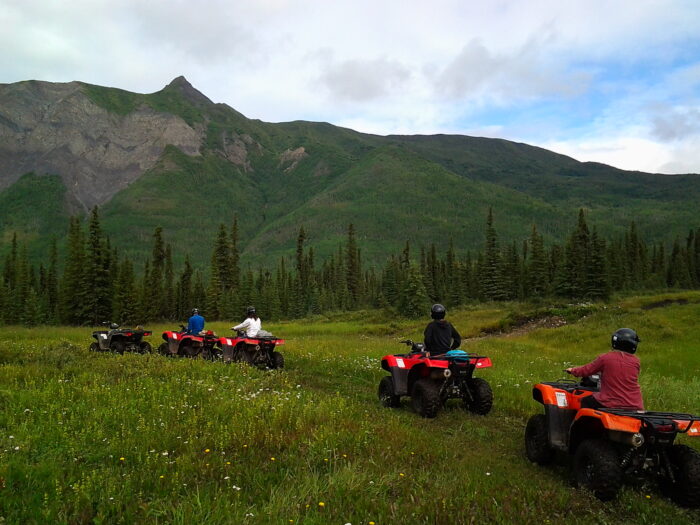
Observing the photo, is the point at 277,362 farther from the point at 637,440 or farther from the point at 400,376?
the point at 637,440

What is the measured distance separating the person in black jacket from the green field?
1.52 m

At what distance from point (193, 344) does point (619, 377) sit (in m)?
16.7

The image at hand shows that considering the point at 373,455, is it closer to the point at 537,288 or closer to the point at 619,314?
the point at 619,314

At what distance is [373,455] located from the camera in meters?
7.05

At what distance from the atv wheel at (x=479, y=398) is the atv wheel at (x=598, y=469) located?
380cm

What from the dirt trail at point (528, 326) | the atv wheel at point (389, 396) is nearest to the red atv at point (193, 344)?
the atv wheel at point (389, 396)

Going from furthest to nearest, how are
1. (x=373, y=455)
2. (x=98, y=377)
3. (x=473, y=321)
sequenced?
(x=473, y=321), (x=98, y=377), (x=373, y=455)

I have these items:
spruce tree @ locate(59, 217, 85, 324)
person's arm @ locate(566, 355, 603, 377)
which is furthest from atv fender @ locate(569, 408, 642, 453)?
spruce tree @ locate(59, 217, 85, 324)

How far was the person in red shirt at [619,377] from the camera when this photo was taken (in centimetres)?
691

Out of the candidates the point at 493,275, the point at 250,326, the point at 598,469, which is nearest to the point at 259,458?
the point at 598,469

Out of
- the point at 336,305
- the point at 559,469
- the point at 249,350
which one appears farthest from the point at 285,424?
the point at 336,305

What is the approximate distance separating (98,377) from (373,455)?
8288mm

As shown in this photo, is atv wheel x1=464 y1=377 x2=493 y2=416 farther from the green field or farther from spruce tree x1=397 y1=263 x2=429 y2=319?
spruce tree x1=397 y1=263 x2=429 y2=319

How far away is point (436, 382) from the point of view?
34.3 ft
